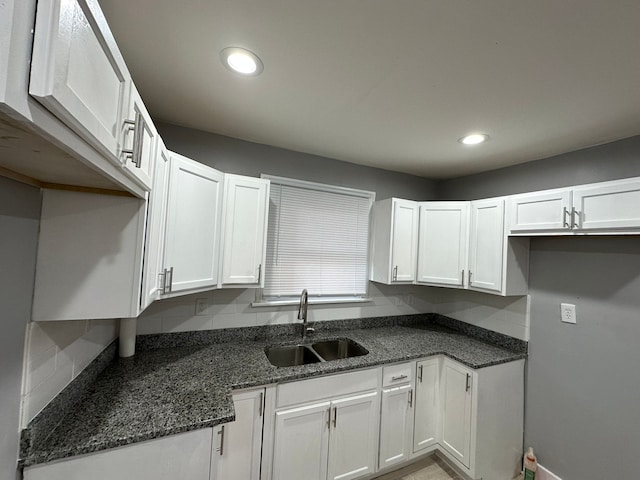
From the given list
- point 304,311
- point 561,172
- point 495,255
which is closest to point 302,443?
point 304,311

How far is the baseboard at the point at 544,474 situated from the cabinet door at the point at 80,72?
10.5ft

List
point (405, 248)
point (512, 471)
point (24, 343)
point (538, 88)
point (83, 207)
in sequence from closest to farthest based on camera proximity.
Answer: point (24, 343) → point (83, 207) → point (538, 88) → point (512, 471) → point (405, 248)

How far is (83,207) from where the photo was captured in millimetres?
975

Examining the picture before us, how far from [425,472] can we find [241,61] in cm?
300

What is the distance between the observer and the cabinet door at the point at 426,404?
6.63ft

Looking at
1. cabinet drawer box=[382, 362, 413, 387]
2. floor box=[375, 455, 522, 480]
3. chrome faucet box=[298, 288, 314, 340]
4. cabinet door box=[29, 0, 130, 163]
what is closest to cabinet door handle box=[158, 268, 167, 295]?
cabinet door box=[29, 0, 130, 163]

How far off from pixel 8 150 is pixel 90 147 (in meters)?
0.17

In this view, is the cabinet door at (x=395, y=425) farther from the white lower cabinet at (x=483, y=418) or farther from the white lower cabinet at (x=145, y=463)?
the white lower cabinet at (x=145, y=463)

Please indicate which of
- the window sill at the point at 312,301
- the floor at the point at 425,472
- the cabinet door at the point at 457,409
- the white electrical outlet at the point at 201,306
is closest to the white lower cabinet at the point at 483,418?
the cabinet door at the point at 457,409

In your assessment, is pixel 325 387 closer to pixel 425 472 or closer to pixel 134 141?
pixel 425 472

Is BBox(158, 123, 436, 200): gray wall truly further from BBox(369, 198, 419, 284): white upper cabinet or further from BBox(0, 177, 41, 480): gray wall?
BBox(0, 177, 41, 480): gray wall

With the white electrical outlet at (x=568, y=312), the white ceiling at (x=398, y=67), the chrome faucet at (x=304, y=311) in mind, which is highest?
the white ceiling at (x=398, y=67)

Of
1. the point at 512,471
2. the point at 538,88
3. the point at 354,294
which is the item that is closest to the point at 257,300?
the point at 354,294

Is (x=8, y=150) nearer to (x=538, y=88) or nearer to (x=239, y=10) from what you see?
(x=239, y=10)
